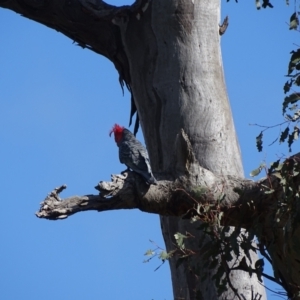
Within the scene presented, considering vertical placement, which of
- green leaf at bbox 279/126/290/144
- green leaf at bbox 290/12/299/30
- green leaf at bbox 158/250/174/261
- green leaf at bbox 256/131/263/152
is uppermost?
green leaf at bbox 290/12/299/30

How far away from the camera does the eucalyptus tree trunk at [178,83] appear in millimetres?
3610

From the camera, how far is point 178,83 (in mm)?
3777

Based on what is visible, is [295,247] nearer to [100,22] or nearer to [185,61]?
[185,61]

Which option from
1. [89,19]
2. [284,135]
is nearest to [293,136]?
[284,135]

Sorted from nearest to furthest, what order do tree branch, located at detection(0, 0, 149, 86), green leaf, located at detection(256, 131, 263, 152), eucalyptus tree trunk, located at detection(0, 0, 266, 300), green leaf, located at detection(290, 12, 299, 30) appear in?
green leaf, located at detection(290, 12, 299, 30) < green leaf, located at detection(256, 131, 263, 152) < eucalyptus tree trunk, located at detection(0, 0, 266, 300) < tree branch, located at detection(0, 0, 149, 86)

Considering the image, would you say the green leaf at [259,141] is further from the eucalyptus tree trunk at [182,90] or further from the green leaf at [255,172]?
the eucalyptus tree trunk at [182,90]

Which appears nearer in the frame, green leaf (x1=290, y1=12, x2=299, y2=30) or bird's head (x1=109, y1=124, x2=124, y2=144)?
green leaf (x1=290, y1=12, x2=299, y2=30)

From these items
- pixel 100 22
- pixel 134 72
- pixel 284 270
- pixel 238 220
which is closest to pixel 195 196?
pixel 238 220

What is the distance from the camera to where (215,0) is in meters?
4.02

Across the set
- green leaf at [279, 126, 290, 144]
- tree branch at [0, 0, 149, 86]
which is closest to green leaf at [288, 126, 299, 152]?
green leaf at [279, 126, 290, 144]

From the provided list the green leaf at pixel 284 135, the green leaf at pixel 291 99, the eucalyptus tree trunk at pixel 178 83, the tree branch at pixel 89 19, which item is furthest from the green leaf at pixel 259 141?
the tree branch at pixel 89 19

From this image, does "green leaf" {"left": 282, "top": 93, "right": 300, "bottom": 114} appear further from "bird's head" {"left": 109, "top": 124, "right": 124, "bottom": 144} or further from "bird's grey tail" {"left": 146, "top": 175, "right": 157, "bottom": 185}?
"bird's head" {"left": 109, "top": 124, "right": 124, "bottom": 144}

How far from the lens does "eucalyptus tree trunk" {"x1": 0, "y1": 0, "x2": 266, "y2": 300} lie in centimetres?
361

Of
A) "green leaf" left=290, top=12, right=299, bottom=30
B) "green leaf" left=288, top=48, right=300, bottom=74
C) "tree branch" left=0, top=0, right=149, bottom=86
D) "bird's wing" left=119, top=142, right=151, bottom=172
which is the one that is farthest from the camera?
"tree branch" left=0, top=0, right=149, bottom=86
